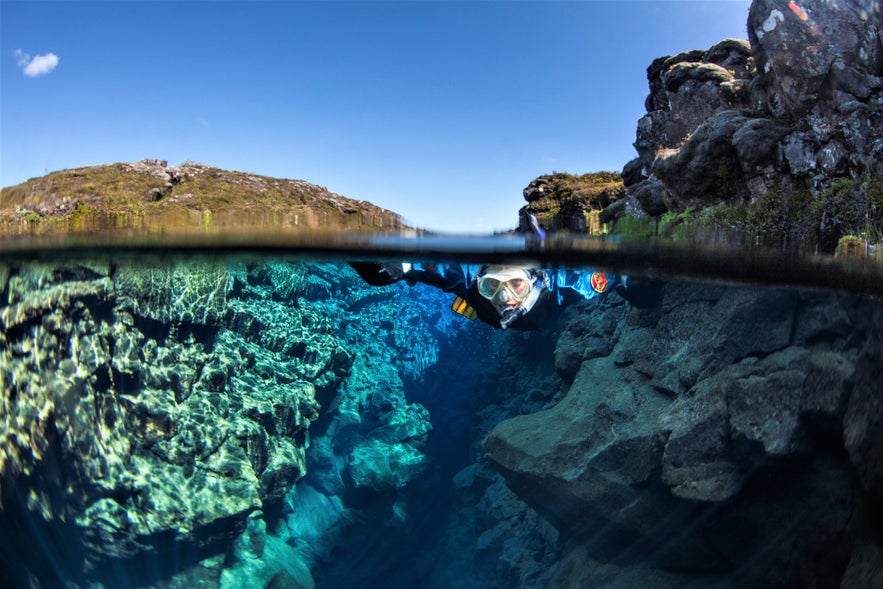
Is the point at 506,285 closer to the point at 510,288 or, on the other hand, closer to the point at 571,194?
the point at 510,288

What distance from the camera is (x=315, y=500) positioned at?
8.84 m

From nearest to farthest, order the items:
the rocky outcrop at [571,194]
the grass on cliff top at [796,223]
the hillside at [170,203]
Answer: the hillside at [170,203] < the grass on cliff top at [796,223] < the rocky outcrop at [571,194]

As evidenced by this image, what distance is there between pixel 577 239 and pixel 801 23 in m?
9.61

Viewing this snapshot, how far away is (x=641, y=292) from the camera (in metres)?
8.16

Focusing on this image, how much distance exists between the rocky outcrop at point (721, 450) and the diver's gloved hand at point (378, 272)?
3298 millimetres

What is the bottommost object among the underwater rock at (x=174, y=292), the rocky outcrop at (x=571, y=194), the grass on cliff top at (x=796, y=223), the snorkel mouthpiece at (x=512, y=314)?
the snorkel mouthpiece at (x=512, y=314)

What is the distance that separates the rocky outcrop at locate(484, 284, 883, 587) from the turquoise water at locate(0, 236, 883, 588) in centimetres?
3

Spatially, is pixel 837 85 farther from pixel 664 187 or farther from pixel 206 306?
pixel 206 306

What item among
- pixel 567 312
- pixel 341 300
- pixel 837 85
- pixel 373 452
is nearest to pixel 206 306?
pixel 341 300

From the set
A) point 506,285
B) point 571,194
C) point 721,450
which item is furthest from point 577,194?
point 721,450

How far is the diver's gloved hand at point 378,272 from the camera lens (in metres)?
9.07

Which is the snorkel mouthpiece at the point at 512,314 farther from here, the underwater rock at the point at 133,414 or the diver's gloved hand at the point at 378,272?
the underwater rock at the point at 133,414

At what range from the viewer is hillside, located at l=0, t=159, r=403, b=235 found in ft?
24.4

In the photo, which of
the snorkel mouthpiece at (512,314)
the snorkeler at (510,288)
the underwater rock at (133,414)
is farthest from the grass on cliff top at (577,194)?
the underwater rock at (133,414)
